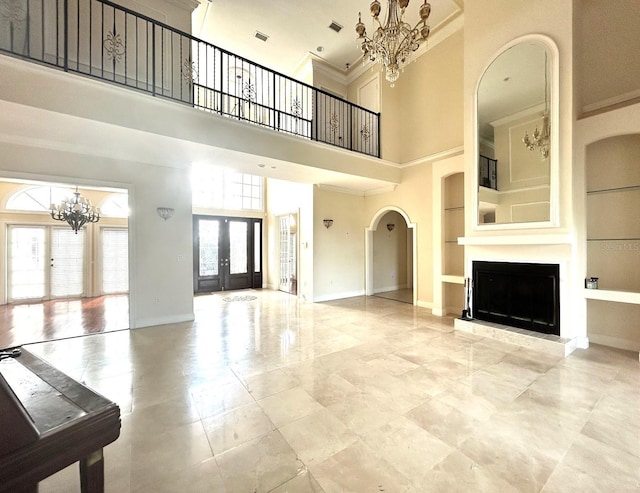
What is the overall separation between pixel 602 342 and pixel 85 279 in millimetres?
11539

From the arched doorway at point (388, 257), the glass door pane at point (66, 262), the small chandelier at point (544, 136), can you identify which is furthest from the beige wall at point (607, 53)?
the glass door pane at point (66, 262)

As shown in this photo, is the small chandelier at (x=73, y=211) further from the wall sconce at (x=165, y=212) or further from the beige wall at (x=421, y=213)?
the beige wall at (x=421, y=213)

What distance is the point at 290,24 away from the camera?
591cm

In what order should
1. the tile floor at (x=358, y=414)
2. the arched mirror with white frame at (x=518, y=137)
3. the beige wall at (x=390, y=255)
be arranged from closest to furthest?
the tile floor at (x=358, y=414)
the arched mirror with white frame at (x=518, y=137)
the beige wall at (x=390, y=255)

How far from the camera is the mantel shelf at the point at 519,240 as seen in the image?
3686 millimetres

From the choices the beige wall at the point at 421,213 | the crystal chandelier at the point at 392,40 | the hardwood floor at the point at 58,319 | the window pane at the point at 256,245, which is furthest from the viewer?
the window pane at the point at 256,245

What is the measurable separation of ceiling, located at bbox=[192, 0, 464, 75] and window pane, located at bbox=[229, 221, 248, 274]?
4848mm

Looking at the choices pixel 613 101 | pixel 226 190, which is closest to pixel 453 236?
pixel 613 101

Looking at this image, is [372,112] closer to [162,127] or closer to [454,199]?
[454,199]

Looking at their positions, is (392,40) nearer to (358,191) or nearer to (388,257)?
(358,191)

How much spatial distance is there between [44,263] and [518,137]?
36.9 ft

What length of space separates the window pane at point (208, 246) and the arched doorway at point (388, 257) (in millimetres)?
4794

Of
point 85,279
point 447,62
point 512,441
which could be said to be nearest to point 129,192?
point 85,279

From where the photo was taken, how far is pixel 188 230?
533 cm
